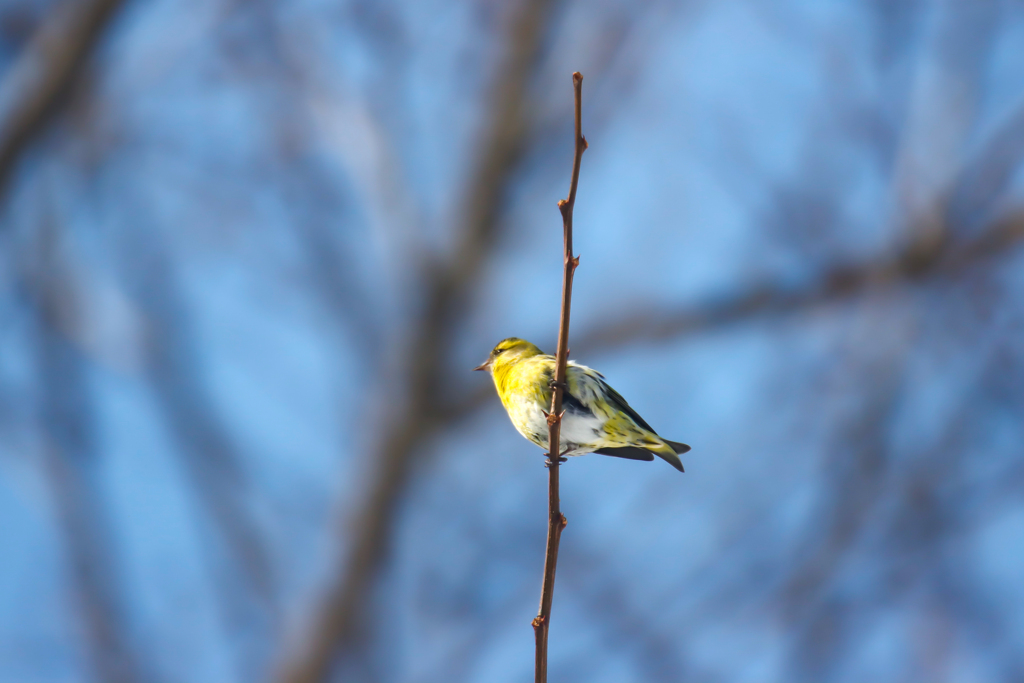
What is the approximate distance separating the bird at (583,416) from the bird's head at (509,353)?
25 cm

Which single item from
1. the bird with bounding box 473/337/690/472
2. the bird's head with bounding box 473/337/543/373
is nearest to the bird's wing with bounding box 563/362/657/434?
the bird with bounding box 473/337/690/472

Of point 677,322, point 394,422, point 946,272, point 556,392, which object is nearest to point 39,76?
point 394,422

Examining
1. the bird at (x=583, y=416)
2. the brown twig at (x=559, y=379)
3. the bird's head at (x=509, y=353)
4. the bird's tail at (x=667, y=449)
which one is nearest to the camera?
the brown twig at (x=559, y=379)

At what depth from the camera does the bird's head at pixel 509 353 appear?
9.07 ft

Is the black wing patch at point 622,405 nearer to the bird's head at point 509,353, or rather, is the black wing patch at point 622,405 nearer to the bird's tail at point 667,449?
the bird's tail at point 667,449

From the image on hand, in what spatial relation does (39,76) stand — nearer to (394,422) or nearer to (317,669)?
(394,422)

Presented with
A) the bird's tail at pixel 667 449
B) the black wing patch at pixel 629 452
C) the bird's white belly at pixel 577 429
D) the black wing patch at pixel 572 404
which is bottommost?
the bird's tail at pixel 667 449

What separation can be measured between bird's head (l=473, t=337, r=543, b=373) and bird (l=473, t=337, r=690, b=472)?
0.25 meters

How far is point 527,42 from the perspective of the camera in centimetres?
514

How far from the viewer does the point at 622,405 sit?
2.33 m

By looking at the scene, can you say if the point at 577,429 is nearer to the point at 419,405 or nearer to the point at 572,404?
the point at 572,404

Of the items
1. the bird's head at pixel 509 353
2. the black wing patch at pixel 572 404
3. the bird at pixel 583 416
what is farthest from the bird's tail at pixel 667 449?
the bird's head at pixel 509 353

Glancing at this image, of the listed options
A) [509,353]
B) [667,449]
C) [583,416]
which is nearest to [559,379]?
[667,449]

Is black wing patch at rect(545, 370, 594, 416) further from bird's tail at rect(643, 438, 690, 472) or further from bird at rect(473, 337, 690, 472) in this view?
bird's tail at rect(643, 438, 690, 472)
